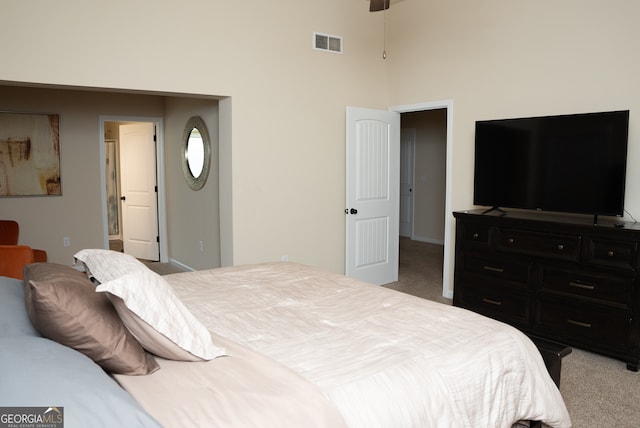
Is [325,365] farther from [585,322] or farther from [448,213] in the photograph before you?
[448,213]

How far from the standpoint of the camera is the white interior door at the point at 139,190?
6.67m

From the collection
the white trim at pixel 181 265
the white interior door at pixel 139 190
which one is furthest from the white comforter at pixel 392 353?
the white interior door at pixel 139 190

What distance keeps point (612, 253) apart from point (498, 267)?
914 mm

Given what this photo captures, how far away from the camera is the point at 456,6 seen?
4.82m

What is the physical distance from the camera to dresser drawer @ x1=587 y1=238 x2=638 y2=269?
323 centimetres

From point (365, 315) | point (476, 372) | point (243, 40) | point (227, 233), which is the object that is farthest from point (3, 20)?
point (476, 372)

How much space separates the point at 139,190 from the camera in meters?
6.86

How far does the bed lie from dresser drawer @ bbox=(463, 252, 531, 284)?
1.86 metres

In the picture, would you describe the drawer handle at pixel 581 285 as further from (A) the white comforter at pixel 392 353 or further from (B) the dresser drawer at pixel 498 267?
(A) the white comforter at pixel 392 353

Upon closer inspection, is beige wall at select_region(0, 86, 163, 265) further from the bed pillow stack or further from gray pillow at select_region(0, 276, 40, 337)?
the bed pillow stack

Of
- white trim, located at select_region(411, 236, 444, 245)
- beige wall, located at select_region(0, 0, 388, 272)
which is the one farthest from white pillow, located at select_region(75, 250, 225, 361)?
white trim, located at select_region(411, 236, 444, 245)

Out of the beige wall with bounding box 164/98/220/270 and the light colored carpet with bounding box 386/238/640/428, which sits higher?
the beige wall with bounding box 164/98/220/270

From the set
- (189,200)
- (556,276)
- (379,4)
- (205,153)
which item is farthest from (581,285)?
(189,200)

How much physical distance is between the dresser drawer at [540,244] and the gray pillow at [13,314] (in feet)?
11.4
